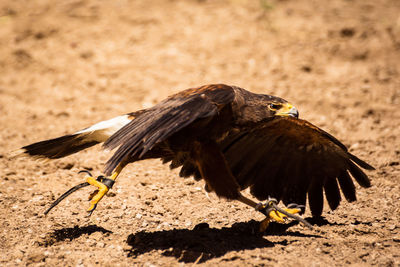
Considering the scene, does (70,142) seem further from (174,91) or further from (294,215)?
(174,91)

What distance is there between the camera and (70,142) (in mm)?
4355

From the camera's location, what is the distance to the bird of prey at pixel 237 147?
12.1 ft

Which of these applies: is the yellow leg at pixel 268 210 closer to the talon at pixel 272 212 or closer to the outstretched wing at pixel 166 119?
the talon at pixel 272 212

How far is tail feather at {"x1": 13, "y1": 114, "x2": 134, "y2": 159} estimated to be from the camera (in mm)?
4301

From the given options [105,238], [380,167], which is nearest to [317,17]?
[380,167]

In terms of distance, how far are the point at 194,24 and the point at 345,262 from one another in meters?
7.48

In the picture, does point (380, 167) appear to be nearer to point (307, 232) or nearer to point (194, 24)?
point (307, 232)

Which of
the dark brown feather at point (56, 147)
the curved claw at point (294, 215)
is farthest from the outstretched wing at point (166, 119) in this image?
the curved claw at point (294, 215)

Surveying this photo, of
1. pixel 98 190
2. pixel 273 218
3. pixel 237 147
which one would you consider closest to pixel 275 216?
pixel 273 218

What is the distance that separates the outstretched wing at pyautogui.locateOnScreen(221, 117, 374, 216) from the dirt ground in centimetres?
33

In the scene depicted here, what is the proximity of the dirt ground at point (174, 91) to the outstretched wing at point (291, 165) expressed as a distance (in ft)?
1.08

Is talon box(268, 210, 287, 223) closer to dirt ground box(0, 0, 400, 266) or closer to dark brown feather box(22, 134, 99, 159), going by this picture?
dirt ground box(0, 0, 400, 266)

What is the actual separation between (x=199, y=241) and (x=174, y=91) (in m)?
4.18

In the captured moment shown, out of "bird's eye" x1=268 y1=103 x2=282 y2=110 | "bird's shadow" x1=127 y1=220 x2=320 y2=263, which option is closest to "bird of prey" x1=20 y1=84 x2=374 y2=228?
"bird's eye" x1=268 y1=103 x2=282 y2=110
